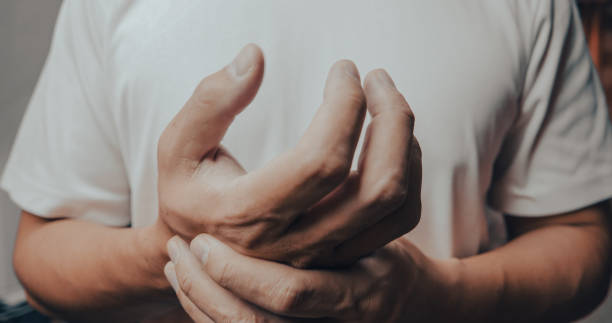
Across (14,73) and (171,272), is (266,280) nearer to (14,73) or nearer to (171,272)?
(171,272)

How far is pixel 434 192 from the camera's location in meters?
0.44

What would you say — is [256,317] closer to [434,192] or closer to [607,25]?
[434,192]

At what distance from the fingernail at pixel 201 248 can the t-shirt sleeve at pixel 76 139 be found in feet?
0.69

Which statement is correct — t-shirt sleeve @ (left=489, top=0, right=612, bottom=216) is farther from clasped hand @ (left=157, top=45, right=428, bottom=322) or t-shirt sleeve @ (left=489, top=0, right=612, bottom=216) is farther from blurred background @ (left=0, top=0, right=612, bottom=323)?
blurred background @ (left=0, top=0, right=612, bottom=323)

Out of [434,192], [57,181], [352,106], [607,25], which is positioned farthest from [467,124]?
[607,25]

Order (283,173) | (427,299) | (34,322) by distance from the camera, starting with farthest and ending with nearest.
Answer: (34,322), (427,299), (283,173)

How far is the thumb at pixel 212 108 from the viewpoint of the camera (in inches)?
11.6

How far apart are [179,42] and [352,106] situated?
21cm

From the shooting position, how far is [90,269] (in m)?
0.45

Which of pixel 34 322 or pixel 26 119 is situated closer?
pixel 26 119

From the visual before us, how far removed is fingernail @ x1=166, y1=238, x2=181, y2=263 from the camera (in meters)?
0.34

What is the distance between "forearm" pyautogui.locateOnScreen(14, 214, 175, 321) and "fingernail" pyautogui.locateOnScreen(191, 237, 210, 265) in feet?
0.26

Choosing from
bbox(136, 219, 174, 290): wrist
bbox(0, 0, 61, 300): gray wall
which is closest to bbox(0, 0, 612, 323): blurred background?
bbox(0, 0, 61, 300): gray wall

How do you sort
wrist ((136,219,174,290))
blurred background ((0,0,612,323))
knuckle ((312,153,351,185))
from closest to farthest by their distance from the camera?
knuckle ((312,153,351,185)) → wrist ((136,219,174,290)) → blurred background ((0,0,612,323))
